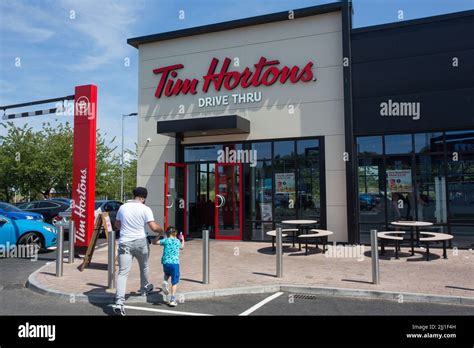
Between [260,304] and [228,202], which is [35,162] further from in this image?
[260,304]

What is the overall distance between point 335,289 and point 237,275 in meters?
2.06

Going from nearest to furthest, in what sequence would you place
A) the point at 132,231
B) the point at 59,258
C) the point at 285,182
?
the point at 132,231
the point at 59,258
the point at 285,182

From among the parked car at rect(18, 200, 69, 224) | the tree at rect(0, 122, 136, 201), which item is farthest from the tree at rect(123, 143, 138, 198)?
the parked car at rect(18, 200, 69, 224)

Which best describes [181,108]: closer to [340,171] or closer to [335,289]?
[340,171]

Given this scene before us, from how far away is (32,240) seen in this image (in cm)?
1056

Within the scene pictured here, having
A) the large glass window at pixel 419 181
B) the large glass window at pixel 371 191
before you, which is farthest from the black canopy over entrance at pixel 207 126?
the large glass window at pixel 371 191

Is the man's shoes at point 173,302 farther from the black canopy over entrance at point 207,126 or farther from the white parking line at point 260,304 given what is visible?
the black canopy over entrance at point 207,126

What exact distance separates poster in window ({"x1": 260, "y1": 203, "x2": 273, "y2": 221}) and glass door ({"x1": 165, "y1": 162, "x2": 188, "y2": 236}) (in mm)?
3002

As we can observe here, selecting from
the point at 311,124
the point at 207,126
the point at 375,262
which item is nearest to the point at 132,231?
the point at 375,262

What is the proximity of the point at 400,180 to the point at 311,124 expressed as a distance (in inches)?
125

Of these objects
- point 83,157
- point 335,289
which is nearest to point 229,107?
point 83,157

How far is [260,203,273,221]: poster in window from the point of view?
1257 centimetres

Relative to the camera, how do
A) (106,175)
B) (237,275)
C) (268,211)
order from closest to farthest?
1. (237,275)
2. (268,211)
3. (106,175)
